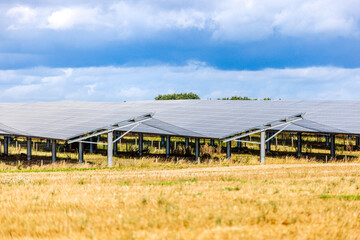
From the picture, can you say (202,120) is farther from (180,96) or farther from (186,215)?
(180,96)

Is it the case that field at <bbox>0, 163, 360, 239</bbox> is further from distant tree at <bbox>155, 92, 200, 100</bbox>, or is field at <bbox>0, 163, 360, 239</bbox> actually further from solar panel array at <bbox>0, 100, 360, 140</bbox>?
distant tree at <bbox>155, 92, 200, 100</bbox>

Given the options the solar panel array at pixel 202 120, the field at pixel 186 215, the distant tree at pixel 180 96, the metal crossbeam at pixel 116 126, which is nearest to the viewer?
the field at pixel 186 215

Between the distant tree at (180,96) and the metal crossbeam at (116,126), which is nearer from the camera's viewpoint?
the metal crossbeam at (116,126)

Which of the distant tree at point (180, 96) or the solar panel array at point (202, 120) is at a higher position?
the distant tree at point (180, 96)

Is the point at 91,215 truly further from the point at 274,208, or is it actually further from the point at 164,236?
the point at 274,208

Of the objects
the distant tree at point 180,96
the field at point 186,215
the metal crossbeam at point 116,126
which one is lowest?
the field at point 186,215

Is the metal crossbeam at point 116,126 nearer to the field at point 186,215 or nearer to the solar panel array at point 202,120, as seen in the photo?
the solar panel array at point 202,120

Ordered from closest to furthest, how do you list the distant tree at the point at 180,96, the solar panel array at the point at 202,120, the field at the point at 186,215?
1. the field at the point at 186,215
2. the solar panel array at the point at 202,120
3. the distant tree at the point at 180,96

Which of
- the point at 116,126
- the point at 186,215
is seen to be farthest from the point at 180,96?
the point at 186,215

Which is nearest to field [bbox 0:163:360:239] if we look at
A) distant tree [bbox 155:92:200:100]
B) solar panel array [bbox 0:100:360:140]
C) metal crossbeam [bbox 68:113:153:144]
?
metal crossbeam [bbox 68:113:153:144]

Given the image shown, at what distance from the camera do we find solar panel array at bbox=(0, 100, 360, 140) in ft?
144

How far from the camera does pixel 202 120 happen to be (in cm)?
5106

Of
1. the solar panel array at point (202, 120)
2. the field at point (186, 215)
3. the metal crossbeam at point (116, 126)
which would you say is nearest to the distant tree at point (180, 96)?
the solar panel array at point (202, 120)

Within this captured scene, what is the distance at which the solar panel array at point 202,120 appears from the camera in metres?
43.8
